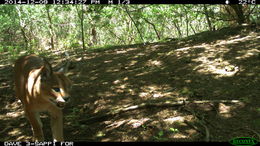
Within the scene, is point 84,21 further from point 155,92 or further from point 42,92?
point 42,92

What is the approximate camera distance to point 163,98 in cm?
505

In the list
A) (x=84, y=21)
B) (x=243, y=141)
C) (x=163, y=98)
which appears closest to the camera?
(x=243, y=141)

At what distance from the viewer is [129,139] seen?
152 inches

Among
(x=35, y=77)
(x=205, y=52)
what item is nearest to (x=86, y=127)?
(x=35, y=77)

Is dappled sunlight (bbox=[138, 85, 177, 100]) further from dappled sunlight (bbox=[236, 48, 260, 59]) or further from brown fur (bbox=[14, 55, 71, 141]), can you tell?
dappled sunlight (bbox=[236, 48, 260, 59])

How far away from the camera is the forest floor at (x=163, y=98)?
3.97 m

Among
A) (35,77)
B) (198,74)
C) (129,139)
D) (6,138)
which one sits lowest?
(6,138)

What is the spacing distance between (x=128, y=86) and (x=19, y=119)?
2453 millimetres

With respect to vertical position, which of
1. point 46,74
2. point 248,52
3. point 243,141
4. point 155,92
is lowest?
point 243,141

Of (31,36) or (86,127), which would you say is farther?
(31,36)

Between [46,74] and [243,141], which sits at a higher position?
[46,74]

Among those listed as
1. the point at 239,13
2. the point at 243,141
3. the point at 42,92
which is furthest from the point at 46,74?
the point at 239,13

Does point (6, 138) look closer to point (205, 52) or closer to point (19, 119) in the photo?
point (19, 119)

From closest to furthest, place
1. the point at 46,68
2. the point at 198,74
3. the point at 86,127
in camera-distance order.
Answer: the point at 46,68, the point at 86,127, the point at 198,74
